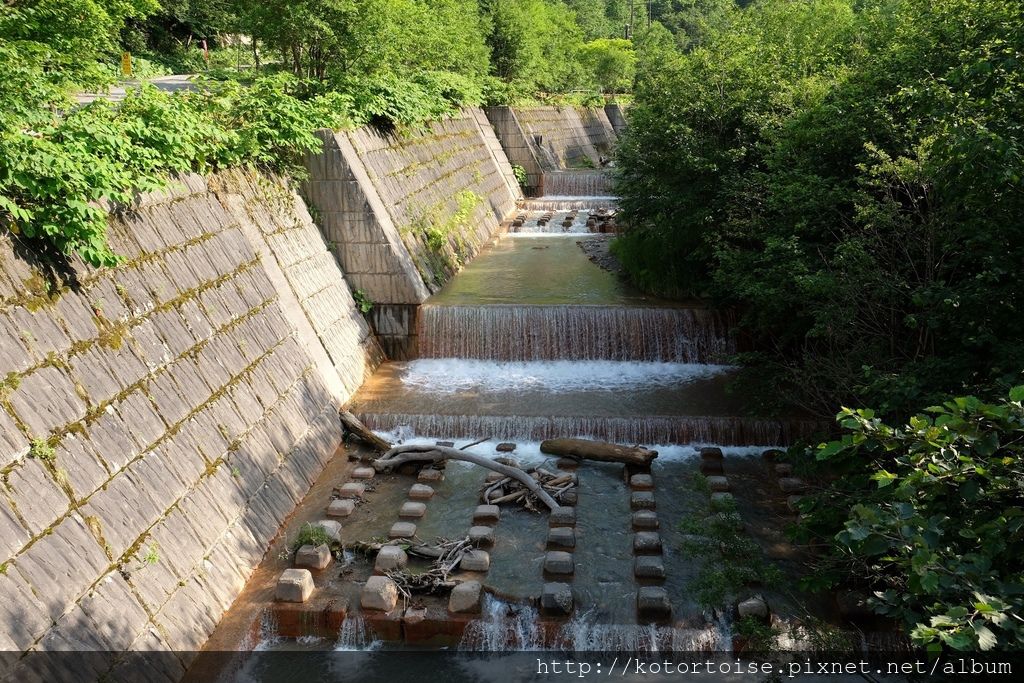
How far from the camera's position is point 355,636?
21.9 feet

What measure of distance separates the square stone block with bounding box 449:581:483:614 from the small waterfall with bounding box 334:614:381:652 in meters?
0.70

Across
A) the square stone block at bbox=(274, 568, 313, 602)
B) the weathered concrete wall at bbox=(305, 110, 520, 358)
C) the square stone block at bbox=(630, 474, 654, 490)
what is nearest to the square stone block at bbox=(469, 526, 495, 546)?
the square stone block at bbox=(274, 568, 313, 602)

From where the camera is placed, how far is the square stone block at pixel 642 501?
28.1 feet

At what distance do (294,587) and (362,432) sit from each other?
334 cm

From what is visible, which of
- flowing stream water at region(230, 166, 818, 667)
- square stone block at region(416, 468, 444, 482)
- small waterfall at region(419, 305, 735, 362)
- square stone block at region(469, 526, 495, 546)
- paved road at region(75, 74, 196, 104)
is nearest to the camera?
flowing stream water at region(230, 166, 818, 667)

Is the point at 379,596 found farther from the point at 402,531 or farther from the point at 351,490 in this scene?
the point at 351,490

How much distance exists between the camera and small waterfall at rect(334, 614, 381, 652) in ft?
21.7

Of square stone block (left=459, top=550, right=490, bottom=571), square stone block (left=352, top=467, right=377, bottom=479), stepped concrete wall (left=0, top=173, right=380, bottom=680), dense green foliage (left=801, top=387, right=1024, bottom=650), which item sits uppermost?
dense green foliage (left=801, top=387, right=1024, bottom=650)

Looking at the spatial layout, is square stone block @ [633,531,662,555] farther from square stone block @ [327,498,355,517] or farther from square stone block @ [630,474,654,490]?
square stone block @ [327,498,355,517]

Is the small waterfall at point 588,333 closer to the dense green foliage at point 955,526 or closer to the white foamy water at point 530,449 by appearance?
the white foamy water at point 530,449

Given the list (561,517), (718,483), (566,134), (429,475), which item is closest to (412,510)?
(429,475)

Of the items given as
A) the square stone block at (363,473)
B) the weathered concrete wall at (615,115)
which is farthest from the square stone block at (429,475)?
the weathered concrete wall at (615,115)

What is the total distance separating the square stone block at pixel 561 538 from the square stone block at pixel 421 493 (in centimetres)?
156

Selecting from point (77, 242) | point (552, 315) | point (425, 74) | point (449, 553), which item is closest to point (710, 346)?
point (552, 315)
